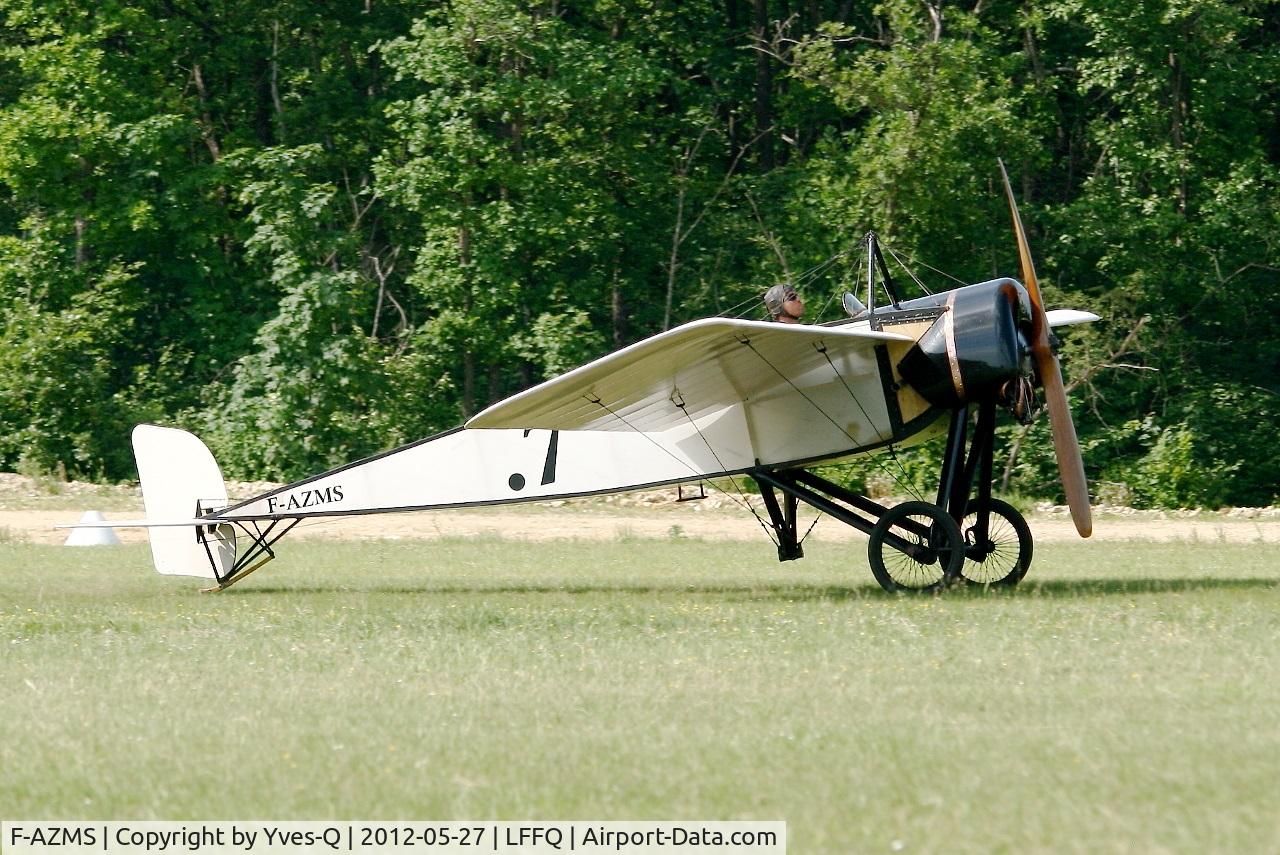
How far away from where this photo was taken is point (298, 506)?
14656mm

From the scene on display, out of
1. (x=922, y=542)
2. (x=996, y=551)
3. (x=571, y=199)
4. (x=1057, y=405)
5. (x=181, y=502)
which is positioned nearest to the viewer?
(x=922, y=542)

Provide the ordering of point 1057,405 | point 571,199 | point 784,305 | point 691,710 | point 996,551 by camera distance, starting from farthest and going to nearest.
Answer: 1. point 571,199
2. point 996,551
3. point 784,305
4. point 1057,405
5. point 691,710

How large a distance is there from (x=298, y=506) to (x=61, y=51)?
20022 mm

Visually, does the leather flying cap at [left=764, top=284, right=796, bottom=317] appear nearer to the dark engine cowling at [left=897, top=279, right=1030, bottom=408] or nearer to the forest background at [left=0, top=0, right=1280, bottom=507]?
the dark engine cowling at [left=897, top=279, right=1030, bottom=408]

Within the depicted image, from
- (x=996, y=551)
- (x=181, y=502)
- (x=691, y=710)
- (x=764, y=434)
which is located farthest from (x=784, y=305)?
(x=181, y=502)

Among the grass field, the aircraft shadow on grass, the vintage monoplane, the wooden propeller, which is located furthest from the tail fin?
the wooden propeller

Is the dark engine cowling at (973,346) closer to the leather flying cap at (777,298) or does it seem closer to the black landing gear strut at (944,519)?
the black landing gear strut at (944,519)

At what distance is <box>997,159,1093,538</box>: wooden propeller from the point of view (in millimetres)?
12422

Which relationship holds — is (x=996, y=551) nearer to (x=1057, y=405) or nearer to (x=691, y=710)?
(x=1057, y=405)

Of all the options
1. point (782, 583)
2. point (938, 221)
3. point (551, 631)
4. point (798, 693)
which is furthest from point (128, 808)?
point (938, 221)

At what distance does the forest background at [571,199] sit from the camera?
2689 cm

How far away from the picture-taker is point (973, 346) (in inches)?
468

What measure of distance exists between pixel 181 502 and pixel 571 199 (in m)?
16.4

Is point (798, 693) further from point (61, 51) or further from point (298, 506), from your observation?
point (61, 51)
